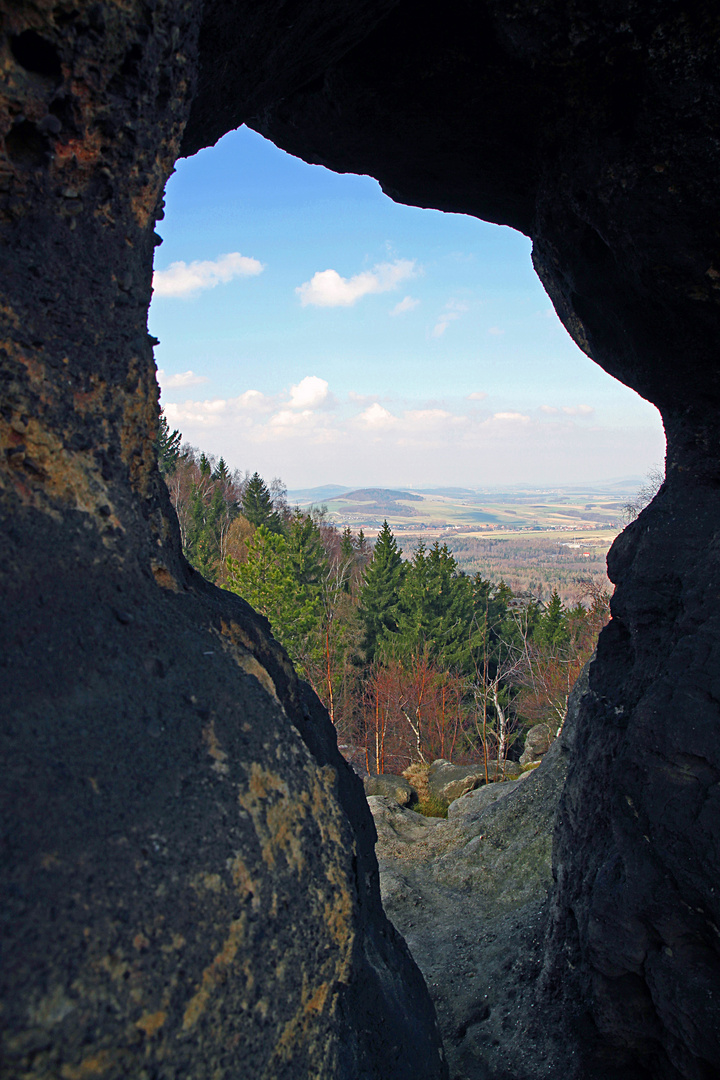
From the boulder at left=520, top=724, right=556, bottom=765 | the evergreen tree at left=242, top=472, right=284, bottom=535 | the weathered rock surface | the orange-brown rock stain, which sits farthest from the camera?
the evergreen tree at left=242, top=472, right=284, bottom=535

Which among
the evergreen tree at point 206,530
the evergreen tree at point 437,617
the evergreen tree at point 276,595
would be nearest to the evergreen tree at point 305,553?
the evergreen tree at point 206,530

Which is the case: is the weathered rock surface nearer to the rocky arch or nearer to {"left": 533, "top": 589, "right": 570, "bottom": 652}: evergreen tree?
{"left": 533, "top": 589, "right": 570, "bottom": 652}: evergreen tree

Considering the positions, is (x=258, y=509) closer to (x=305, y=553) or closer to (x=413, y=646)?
(x=305, y=553)

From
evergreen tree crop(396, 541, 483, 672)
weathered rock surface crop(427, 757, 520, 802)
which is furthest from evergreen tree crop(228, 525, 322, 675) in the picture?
evergreen tree crop(396, 541, 483, 672)

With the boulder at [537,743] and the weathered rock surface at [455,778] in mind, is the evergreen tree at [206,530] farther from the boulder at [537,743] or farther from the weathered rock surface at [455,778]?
the boulder at [537,743]

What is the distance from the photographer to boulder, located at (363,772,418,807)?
58.7 feet

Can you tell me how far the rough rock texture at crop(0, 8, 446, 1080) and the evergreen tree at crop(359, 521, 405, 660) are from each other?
29.2 meters

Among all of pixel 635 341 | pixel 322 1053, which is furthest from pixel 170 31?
pixel 322 1053

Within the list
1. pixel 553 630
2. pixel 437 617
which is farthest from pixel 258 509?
pixel 553 630

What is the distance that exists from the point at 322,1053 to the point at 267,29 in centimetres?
596

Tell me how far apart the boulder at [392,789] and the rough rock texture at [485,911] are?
302 cm

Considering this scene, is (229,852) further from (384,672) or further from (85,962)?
(384,672)

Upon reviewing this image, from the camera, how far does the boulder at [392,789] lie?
58.7 feet

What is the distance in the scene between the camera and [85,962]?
6.78 ft
